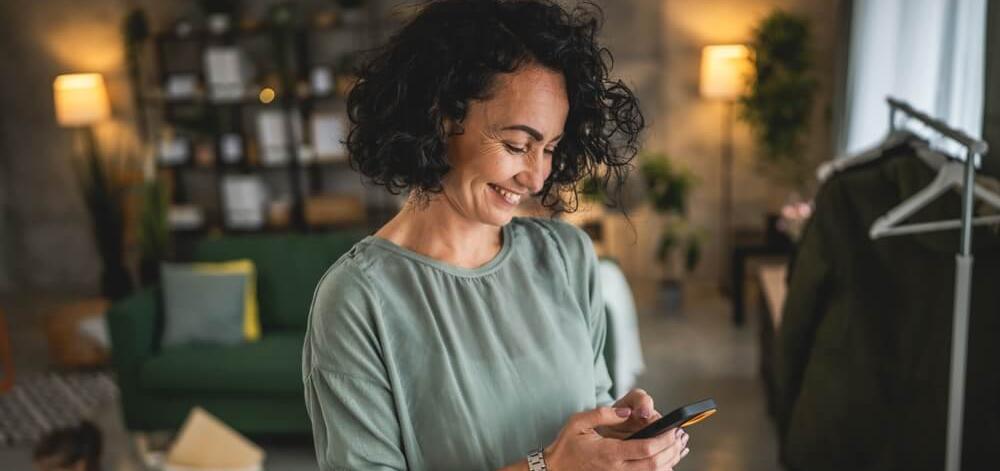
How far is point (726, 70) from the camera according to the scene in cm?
501

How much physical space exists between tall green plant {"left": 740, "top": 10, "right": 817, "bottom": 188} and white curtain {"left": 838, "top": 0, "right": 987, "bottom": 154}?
0.86 metres

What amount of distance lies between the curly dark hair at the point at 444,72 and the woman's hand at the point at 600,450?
0.35 m

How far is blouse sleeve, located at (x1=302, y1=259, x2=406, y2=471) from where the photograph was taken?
39.1 inches

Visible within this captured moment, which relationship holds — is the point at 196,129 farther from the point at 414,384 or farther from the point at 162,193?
the point at 414,384

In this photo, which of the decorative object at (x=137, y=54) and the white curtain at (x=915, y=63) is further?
the decorative object at (x=137, y=54)

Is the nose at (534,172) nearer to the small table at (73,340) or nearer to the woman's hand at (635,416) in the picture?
the woman's hand at (635,416)

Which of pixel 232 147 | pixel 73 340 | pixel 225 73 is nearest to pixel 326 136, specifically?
pixel 232 147

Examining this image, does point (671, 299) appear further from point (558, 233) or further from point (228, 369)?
point (558, 233)

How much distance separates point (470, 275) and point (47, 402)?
375cm

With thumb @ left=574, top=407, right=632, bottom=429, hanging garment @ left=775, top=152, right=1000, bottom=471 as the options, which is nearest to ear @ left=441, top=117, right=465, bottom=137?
thumb @ left=574, top=407, right=632, bottom=429

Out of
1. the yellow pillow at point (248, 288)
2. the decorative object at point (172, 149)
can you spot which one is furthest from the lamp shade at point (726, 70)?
the decorative object at point (172, 149)

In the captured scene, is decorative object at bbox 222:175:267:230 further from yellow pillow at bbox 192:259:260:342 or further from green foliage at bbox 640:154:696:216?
green foliage at bbox 640:154:696:216

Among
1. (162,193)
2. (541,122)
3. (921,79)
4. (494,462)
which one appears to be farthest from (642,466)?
(162,193)

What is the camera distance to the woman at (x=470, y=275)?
98cm
